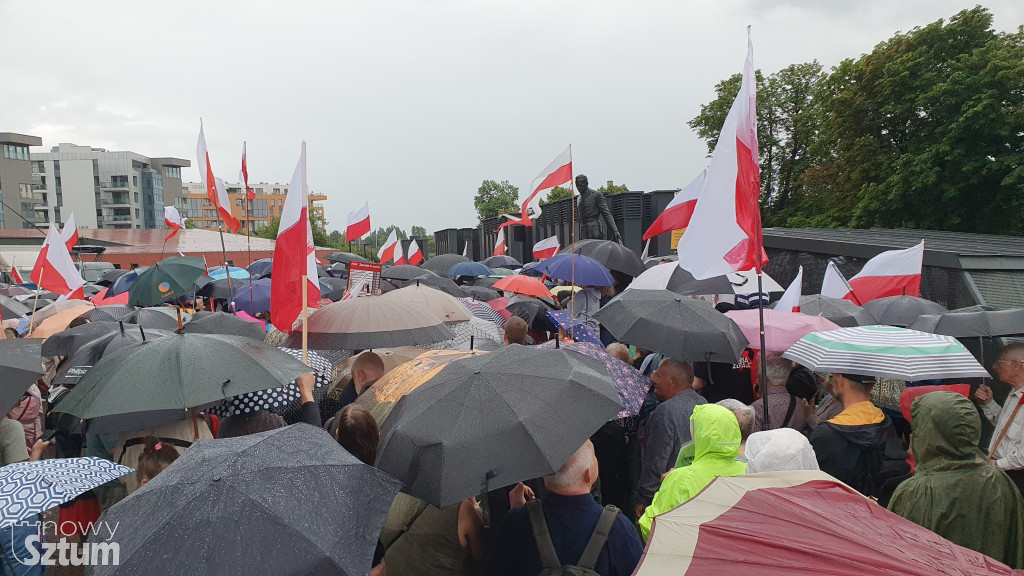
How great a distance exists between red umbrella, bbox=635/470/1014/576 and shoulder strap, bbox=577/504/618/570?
2.13ft

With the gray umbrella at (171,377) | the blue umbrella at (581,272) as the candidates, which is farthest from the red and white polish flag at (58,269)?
the gray umbrella at (171,377)

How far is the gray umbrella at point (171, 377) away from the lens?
3238mm

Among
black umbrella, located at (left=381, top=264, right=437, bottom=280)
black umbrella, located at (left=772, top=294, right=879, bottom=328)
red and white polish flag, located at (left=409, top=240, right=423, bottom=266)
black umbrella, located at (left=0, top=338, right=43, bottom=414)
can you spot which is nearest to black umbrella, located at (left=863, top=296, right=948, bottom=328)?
black umbrella, located at (left=772, top=294, right=879, bottom=328)

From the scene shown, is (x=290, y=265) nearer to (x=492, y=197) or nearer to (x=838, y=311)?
(x=838, y=311)

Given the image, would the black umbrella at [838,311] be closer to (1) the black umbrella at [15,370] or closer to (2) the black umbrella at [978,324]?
(2) the black umbrella at [978,324]

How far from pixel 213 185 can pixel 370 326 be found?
19.3 ft

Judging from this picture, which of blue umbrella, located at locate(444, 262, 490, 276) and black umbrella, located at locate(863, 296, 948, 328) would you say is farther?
blue umbrella, located at locate(444, 262, 490, 276)

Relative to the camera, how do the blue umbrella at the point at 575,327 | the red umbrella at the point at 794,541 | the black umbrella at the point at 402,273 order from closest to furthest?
the red umbrella at the point at 794,541, the blue umbrella at the point at 575,327, the black umbrella at the point at 402,273

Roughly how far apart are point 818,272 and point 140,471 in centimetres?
1170

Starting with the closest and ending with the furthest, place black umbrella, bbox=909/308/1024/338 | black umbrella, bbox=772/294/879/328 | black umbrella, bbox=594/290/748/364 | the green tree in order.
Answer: black umbrella, bbox=594/290/748/364 < black umbrella, bbox=909/308/1024/338 < black umbrella, bbox=772/294/879/328 < the green tree

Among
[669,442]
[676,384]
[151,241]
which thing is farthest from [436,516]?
[151,241]

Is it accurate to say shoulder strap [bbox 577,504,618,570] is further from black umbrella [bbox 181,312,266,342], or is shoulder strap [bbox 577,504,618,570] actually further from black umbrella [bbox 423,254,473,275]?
black umbrella [bbox 423,254,473,275]

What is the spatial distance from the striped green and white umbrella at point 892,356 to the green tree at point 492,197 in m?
72.0

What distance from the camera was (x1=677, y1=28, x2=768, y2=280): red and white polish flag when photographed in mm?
4438
